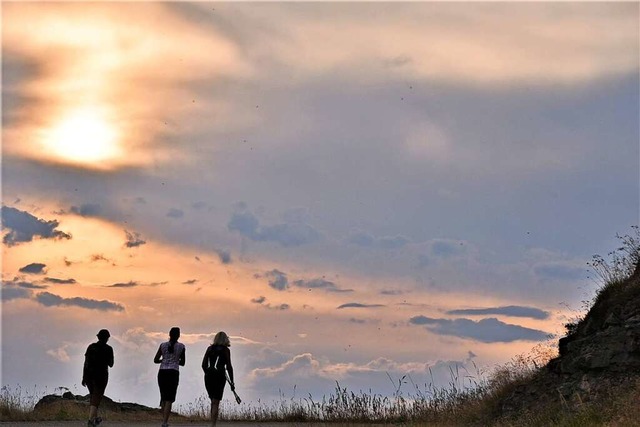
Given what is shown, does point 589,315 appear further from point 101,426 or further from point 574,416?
point 101,426

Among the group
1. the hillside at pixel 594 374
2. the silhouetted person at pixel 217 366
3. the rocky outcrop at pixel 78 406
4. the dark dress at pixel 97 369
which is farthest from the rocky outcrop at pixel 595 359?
the rocky outcrop at pixel 78 406

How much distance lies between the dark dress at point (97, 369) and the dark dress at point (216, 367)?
3632 millimetres

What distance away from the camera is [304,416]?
30.2 metres

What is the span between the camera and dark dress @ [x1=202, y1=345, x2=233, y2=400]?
20.8 meters

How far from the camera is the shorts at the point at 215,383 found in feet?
68.2

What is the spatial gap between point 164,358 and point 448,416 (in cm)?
721

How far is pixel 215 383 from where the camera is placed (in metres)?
20.8

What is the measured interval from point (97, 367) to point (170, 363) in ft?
9.82

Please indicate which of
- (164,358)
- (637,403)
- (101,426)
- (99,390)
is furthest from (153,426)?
(637,403)

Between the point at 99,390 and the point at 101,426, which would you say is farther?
the point at 101,426

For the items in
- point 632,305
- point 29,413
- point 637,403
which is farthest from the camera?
point 29,413

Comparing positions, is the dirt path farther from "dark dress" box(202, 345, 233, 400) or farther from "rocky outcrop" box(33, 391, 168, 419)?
"dark dress" box(202, 345, 233, 400)

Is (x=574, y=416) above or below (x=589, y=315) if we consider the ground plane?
below

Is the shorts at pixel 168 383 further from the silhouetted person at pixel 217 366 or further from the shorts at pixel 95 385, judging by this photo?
the shorts at pixel 95 385
